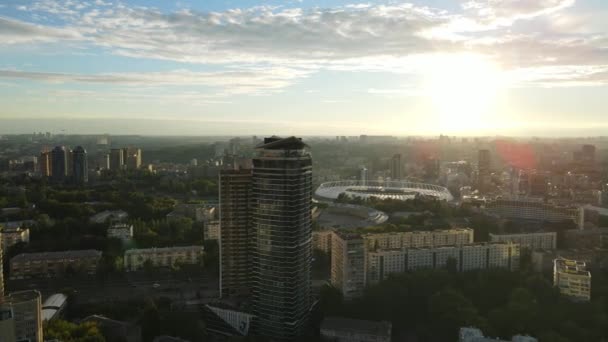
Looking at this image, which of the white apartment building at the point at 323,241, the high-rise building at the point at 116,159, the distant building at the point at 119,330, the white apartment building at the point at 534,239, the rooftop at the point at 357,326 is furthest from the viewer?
the high-rise building at the point at 116,159

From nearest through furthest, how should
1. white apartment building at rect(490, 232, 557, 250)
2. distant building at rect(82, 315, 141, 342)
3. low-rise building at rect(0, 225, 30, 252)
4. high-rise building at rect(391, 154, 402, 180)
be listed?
distant building at rect(82, 315, 141, 342), low-rise building at rect(0, 225, 30, 252), white apartment building at rect(490, 232, 557, 250), high-rise building at rect(391, 154, 402, 180)

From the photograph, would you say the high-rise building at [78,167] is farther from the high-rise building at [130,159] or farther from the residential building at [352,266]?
the residential building at [352,266]

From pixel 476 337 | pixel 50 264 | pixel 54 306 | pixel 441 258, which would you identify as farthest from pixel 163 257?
pixel 476 337

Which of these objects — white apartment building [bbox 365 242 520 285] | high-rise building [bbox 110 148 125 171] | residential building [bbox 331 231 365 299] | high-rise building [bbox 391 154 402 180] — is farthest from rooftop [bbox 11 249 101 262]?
high-rise building [bbox 391 154 402 180]

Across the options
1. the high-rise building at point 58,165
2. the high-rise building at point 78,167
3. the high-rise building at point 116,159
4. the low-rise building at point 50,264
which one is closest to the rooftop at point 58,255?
the low-rise building at point 50,264

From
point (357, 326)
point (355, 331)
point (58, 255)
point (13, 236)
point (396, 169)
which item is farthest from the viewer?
point (396, 169)

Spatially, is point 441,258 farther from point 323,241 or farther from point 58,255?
point 58,255

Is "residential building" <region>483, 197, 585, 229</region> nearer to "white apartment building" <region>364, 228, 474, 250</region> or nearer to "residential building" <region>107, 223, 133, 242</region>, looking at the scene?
"white apartment building" <region>364, 228, 474, 250</region>
